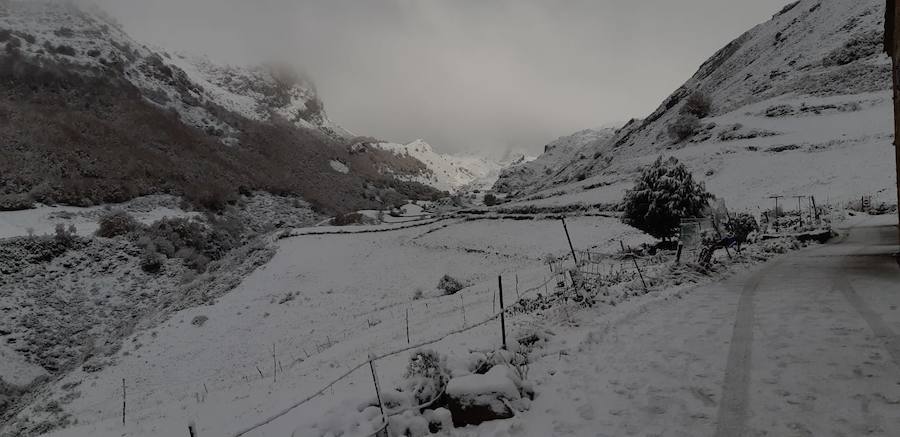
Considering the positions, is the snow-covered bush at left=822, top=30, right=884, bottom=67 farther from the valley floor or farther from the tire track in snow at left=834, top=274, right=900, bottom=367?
the tire track in snow at left=834, top=274, right=900, bottom=367

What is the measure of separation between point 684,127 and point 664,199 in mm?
47625

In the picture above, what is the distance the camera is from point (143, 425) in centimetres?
1257

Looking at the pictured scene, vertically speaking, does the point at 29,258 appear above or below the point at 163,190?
below

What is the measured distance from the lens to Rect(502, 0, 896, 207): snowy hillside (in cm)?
3772

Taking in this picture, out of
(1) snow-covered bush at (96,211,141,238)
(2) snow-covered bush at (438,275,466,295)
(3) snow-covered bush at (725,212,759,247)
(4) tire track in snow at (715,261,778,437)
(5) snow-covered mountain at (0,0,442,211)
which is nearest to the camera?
(4) tire track in snow at (715,261,778,437)

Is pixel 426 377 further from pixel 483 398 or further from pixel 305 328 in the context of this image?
pixel 305 328

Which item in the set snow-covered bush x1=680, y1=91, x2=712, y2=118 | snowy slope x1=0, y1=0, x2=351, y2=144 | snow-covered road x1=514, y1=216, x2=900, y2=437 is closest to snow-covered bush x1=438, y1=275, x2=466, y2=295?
snow-covered road x1=514, y1=216, x2=900, y2=437

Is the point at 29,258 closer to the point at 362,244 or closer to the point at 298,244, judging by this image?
the point at 298,244

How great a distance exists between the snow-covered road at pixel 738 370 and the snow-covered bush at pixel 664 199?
9.92 m

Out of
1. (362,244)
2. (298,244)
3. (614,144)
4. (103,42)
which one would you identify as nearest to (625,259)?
(362,244)

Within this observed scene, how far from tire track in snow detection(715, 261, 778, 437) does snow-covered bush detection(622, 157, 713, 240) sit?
40.0 feet

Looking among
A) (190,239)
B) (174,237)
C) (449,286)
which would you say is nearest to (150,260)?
(174,237)

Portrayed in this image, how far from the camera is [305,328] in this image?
23391mm

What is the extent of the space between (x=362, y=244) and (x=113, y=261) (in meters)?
19.4
